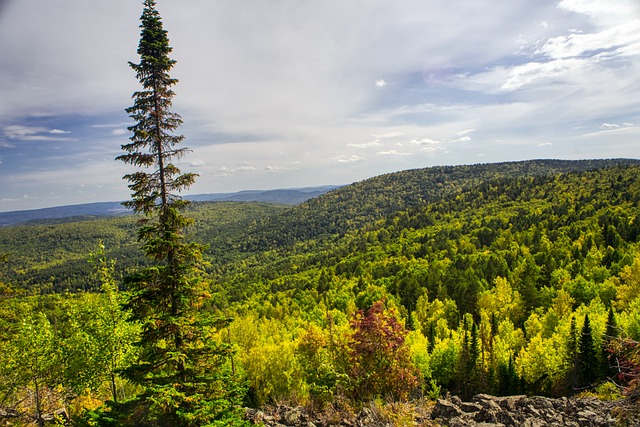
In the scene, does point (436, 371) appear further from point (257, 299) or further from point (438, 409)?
point (257, 299)

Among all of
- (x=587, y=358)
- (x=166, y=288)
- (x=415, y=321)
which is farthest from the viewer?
(x=415, y=321)

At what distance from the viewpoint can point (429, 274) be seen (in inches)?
3073

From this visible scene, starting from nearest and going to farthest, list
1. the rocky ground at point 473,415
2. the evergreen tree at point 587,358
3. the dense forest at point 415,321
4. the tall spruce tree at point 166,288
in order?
the tall spruce tree at point 166,288, the rocky ground at point 473,415, the dense forest at point 415,321, the evergreen tree at point 587,358

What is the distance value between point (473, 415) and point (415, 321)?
1545 inches

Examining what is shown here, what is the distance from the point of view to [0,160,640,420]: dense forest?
20.7 metres

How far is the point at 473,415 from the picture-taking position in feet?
67.7

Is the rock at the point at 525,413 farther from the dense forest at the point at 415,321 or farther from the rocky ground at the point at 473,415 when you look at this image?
the dense forest at the point at 415,321

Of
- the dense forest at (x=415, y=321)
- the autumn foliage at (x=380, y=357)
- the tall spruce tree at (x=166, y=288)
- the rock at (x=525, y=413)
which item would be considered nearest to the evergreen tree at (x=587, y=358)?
the dense forest at (x=415, y=321)

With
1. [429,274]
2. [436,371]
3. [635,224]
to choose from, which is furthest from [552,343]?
[635,224]

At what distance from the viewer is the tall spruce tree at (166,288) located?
1242cm

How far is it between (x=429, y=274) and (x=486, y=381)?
Result: 37439 millimetres

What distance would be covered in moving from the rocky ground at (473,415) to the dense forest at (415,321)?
7.92 feet

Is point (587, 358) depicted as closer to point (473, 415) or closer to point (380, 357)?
point (473, 415)

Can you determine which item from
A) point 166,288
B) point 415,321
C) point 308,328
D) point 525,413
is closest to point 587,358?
point 525,413
